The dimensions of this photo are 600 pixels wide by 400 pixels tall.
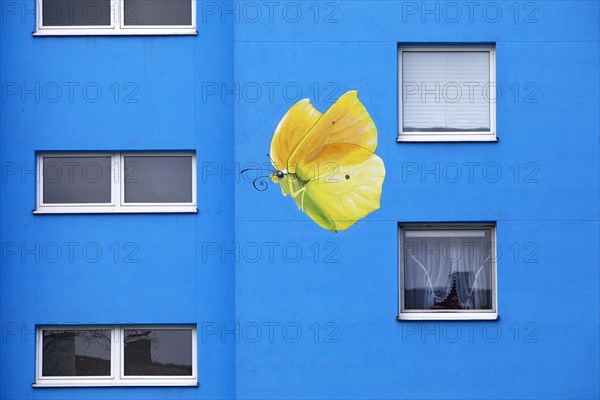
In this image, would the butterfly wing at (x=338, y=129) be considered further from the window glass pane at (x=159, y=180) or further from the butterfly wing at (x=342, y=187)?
the window glass pane at (x=159, y=180)

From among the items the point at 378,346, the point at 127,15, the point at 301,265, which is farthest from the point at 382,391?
the point at 127,15

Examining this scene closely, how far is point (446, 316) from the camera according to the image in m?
13.3

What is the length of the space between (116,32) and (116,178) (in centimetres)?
200

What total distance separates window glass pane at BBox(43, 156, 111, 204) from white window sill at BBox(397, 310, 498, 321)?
4.38 metres

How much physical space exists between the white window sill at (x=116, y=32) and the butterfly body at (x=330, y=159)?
6.50 feet

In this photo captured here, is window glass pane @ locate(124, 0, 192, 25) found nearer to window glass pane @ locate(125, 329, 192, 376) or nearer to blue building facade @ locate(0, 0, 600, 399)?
blue building facade @ locate(0, 0, 600, 399)

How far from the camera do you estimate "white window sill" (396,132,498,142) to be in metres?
13.3

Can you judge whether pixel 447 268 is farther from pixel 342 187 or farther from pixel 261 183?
pixel 261 183

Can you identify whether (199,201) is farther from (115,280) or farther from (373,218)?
(373,218)

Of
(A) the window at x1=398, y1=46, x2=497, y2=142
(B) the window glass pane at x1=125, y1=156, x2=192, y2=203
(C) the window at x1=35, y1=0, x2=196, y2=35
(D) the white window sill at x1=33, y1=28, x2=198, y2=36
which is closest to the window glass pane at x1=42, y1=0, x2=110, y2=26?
(C) the window at x1=35, y1=0, x2=196, y2=35

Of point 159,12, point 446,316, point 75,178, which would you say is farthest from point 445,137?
point 75,178

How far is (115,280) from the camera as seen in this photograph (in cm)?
1352

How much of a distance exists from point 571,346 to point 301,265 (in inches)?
142

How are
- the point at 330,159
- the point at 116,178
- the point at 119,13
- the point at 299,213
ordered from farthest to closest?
1. the point at 119,13
2. the point at 116,178
3. the point at 330,159
4. the point at 299,213
